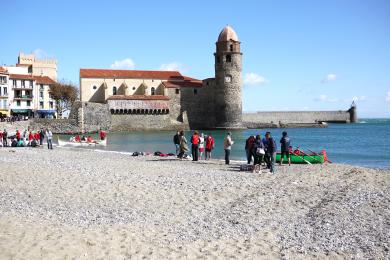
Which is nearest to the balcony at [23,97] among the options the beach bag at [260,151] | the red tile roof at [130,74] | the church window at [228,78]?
the red tile roof at [130,74]

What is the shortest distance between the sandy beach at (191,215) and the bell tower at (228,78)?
52.4 m

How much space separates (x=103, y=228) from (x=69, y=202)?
240 centimetres

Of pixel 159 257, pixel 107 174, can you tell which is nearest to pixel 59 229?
pixel 159 257

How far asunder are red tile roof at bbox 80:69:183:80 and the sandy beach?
54652 millimetres

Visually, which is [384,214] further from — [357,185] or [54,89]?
[54,89]

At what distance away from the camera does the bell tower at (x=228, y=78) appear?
219 feet

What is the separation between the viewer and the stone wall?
Answer: 85306mm

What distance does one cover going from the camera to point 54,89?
211ft

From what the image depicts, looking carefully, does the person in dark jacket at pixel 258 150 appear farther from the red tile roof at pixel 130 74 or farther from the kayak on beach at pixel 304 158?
the red tile roof at pixel 130 74

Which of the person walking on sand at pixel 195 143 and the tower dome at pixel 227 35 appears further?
the tower dome at pixel 227 35

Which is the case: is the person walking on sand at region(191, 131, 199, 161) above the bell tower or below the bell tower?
below

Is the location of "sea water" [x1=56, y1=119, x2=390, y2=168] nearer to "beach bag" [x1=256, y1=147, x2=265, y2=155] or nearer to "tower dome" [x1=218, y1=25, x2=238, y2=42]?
"beach bag" [x1=256, y1=147, x2=265, y2=155]

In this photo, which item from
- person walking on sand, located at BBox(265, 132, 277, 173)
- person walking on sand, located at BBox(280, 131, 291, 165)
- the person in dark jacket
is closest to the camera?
person walking on sand, located at BBox(265, 132, 277, 173)

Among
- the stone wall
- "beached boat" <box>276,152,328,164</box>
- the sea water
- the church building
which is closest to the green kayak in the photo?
"beached boat" <box>276,152,328,164</box>
